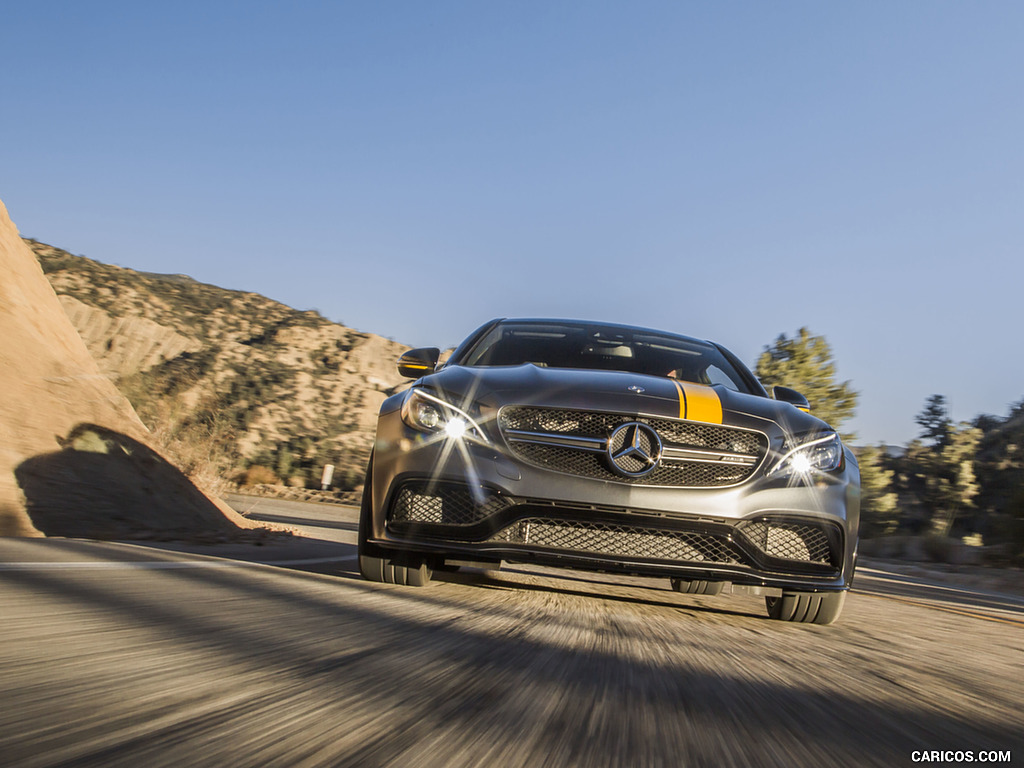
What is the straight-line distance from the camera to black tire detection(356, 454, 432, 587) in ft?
14.0

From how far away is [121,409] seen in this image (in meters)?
8.52

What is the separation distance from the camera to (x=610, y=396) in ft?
13.5

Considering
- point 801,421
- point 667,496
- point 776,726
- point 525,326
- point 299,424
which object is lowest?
point 776,726

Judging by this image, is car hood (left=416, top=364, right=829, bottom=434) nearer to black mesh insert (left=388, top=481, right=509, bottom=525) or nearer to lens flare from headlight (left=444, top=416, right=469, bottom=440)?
lens flare from headlight (left=444, top=416, right=469, bottom=440)

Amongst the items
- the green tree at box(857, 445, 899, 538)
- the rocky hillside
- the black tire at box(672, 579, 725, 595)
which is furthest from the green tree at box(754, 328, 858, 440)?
the black tire at box(672, 579, 725, 595)

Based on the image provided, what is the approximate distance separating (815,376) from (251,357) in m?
26.0

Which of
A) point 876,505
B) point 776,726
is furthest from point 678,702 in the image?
point 876,505

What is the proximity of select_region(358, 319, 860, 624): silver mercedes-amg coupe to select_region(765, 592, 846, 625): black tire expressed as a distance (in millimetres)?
51

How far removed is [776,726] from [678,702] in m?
0.26

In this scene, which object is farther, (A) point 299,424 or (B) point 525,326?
(A) point 299,424

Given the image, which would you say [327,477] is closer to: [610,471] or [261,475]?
[261,475]

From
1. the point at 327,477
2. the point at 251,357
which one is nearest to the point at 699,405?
the point at 327,477

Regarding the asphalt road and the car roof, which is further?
the car roof

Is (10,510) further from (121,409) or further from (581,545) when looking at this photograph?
(581,545)
